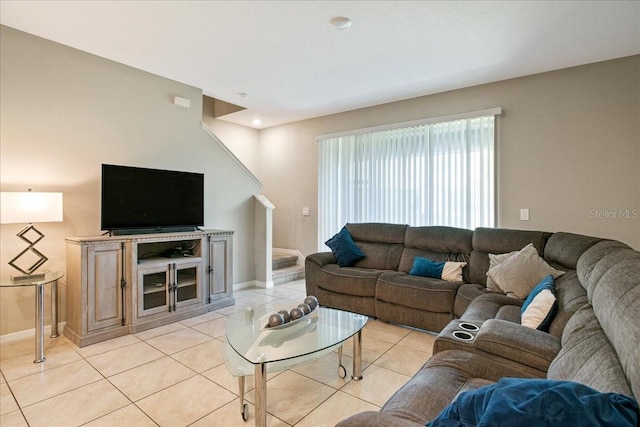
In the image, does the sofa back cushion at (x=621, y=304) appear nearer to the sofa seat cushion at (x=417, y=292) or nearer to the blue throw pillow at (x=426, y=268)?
the sofa seat cushion at (x=417, y=292)

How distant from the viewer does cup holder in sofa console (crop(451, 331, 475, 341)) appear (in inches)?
69.9

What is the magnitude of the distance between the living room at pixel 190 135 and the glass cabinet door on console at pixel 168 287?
2.62 ft

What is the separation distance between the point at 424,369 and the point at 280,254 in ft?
14.5

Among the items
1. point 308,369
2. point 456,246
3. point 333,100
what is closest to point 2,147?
point 308,369

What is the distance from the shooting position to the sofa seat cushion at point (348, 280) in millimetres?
3494

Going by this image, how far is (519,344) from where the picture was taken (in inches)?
61.2

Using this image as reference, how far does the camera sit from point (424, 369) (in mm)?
1602

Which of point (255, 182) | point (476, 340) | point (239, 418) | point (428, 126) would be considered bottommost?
point (239, 418)

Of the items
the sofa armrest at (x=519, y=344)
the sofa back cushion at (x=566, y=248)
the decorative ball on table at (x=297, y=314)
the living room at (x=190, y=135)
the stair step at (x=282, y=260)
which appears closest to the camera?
the sofa armrest at (x=519, y=344)

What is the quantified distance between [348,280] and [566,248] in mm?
1986

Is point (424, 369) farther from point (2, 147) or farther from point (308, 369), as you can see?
point (2, 147)

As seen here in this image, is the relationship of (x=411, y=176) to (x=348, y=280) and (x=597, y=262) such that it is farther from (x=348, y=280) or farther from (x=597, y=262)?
(x=597, y=262)

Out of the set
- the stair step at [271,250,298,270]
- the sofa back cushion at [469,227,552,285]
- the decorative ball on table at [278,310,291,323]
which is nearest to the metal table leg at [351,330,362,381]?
the decorative ball on table at [278,310,291,323]

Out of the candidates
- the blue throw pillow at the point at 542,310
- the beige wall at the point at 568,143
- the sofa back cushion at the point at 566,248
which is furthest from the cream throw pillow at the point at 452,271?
the blue throw pillow at the point at 542,310
